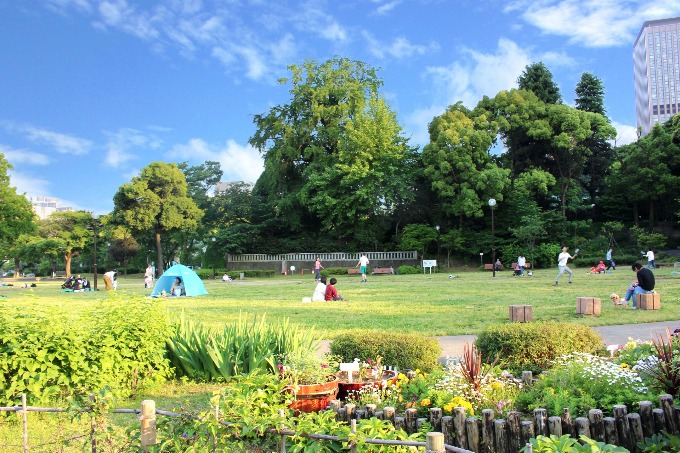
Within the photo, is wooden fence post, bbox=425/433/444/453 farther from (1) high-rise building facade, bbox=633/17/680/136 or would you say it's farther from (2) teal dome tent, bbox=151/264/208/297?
(1) high-rise building facade, bbox=633/17/680/136

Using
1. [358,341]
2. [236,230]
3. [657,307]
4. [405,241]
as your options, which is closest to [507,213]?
[405,241]

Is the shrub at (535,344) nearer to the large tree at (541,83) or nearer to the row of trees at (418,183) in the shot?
the row of trees at (418,183)

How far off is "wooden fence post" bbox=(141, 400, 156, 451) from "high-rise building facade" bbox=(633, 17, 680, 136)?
118156 millimetres

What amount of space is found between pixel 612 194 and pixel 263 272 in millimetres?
29370

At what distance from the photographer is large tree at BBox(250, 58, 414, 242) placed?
1802 inches

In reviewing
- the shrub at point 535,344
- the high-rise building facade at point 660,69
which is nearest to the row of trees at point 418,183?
the shrub at point 535,344

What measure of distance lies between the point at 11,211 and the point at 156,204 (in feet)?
42.6

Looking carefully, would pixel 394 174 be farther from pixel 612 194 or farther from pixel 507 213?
pixel 612 194

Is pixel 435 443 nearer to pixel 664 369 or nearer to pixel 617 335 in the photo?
pixel 664 369

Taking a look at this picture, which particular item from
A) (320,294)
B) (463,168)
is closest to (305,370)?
(320,294)

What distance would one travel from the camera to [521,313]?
11648 millimetres

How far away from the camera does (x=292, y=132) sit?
5022 cm

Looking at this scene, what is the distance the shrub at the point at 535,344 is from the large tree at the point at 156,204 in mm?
48860

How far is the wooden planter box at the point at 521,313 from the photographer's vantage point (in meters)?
11.6
